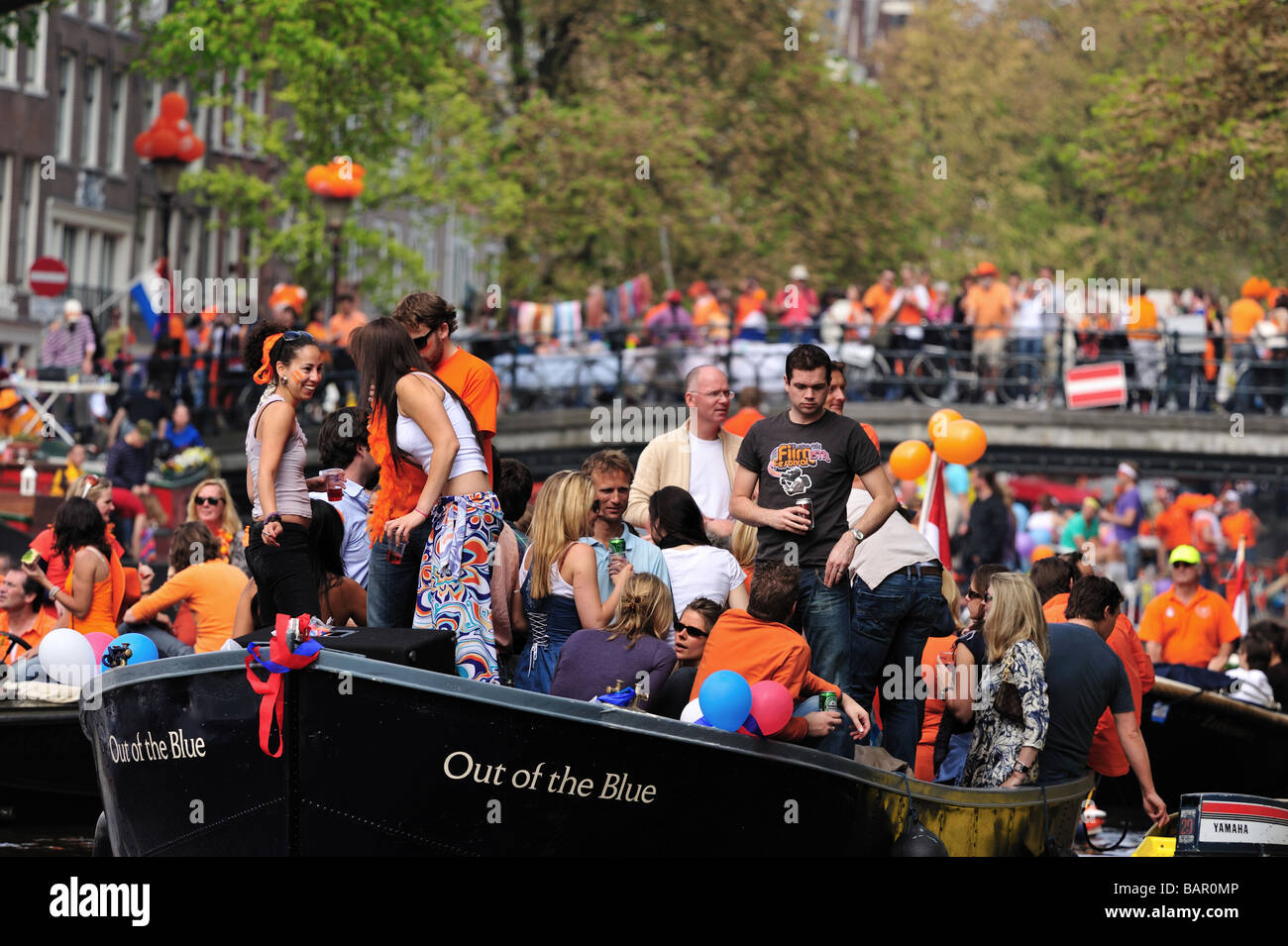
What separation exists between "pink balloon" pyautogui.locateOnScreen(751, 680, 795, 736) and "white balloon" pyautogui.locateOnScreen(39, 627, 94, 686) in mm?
4184

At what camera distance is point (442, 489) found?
351 inches

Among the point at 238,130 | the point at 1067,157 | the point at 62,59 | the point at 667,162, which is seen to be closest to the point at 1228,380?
the point at 667,162

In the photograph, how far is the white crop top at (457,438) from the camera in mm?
8914

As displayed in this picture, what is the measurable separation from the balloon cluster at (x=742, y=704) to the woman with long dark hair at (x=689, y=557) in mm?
1545

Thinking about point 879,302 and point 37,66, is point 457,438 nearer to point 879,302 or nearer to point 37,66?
point 879,302

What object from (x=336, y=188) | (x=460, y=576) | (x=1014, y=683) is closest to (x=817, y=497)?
(x=1014, y=683)

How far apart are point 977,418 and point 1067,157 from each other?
19460mm

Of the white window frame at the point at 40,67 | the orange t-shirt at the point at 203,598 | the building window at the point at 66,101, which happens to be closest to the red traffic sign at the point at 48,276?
the white window frame at the point at 40,67

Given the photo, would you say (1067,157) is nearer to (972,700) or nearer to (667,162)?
(667,162)

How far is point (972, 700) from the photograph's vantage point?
10.8 m

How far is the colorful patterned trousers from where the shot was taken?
8.93 meters

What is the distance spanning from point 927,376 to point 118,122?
22509 mm

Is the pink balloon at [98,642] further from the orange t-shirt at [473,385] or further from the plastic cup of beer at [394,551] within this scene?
the orange t-shirt at [473,385]

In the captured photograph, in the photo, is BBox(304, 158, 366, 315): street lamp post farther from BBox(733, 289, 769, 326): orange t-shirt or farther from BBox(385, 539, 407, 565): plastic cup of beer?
BBox(385, 539, 407, 565): plastic cup of beer
